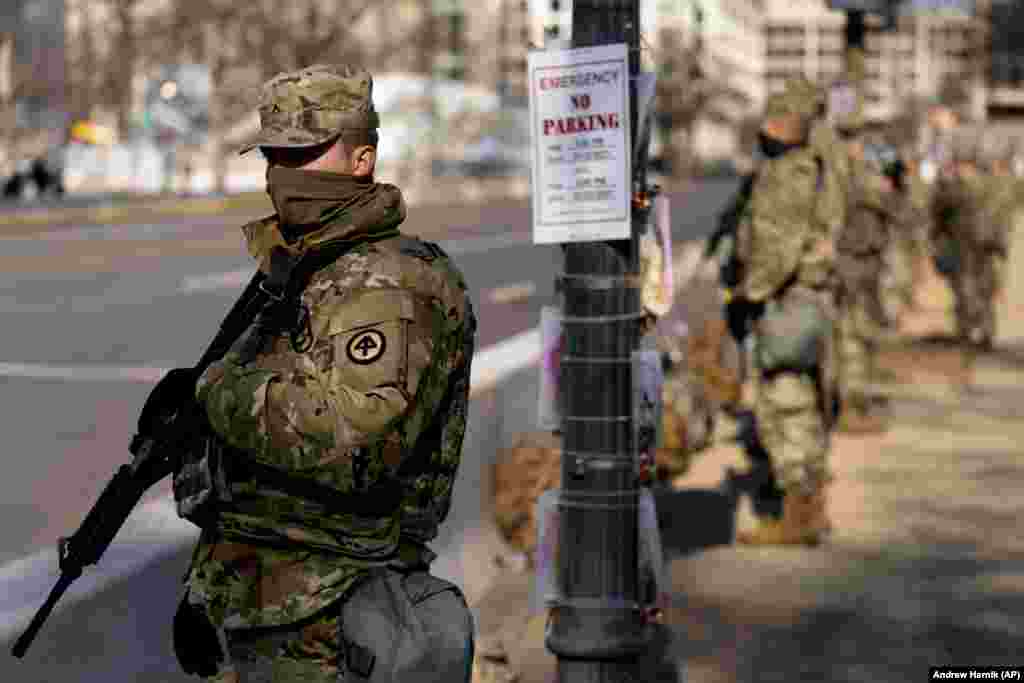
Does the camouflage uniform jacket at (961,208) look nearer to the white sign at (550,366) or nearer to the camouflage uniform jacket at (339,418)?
the white sign at (550,366)

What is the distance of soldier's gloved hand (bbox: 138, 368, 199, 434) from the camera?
4.43m

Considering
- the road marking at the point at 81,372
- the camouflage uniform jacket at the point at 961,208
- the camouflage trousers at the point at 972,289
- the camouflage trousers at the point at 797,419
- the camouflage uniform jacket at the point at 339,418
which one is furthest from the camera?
the camouflage uniform jacket at the point at 961,208

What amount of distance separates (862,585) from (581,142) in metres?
4.49

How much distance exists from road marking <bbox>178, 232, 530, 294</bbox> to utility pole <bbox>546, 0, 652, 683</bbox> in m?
13.4

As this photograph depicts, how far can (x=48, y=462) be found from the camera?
328 inches

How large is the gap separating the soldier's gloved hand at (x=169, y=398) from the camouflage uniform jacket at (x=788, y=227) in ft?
23.1

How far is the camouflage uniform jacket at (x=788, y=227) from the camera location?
11250 mm

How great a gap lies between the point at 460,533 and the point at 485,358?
5.71ft

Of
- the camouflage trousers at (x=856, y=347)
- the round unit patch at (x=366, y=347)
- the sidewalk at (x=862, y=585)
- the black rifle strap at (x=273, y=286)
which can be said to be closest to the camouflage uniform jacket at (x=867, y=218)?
the camouflage trousers at (x=856, y=347)

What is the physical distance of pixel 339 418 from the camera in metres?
4.26

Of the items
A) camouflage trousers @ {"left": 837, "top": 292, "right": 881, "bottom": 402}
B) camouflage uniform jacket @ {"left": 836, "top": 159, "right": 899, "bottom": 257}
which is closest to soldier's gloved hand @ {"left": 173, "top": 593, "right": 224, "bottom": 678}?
camouflage uniform jacket @ {"left": 836, "top": 159, "right": 899, "bottom": 257}

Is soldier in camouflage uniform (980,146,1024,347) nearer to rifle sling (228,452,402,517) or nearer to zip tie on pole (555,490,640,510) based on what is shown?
zip tie on pole (555,490,640,510)

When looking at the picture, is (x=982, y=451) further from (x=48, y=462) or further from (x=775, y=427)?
(x=48, y=462)

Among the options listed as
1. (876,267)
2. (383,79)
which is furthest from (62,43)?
(876,267)
